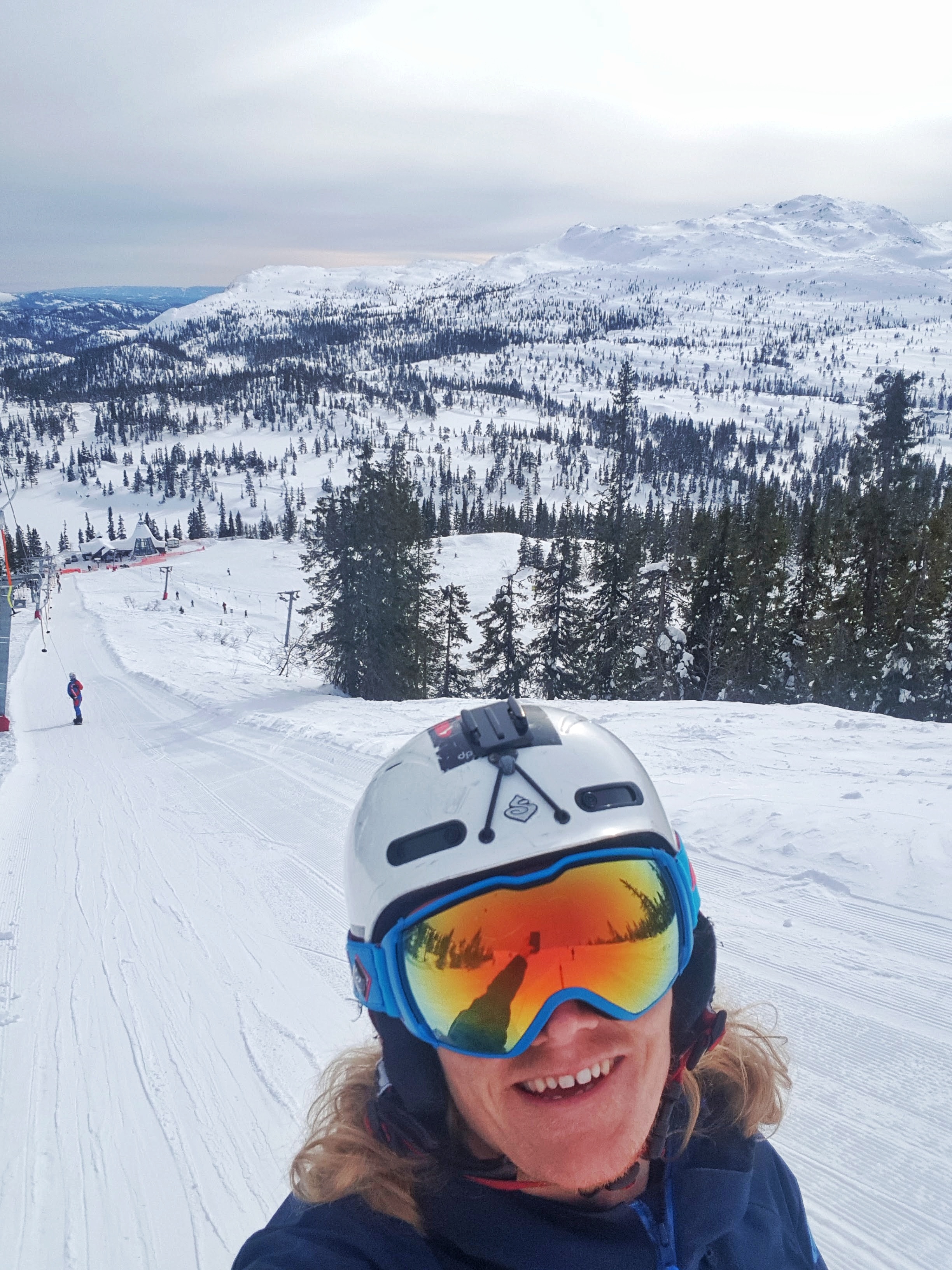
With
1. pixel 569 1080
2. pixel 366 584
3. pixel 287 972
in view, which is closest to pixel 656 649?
pixel 366 584

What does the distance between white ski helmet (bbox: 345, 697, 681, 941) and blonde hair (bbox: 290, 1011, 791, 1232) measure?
392 mm

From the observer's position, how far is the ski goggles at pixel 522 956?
5.79ft

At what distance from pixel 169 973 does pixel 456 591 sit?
31861 millimetres

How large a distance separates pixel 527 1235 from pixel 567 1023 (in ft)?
1.42

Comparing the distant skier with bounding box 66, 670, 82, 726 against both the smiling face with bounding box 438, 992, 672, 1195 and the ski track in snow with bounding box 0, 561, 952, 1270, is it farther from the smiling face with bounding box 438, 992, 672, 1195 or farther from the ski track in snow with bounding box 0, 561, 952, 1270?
the smiling face with bounding box 438, 992, 672, 1195

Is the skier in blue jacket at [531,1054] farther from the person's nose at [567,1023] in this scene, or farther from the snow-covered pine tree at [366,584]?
the snow-covered pine tree at [366,584]

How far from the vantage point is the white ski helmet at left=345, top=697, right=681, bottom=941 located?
6.05 feet

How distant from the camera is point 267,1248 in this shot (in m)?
1.54

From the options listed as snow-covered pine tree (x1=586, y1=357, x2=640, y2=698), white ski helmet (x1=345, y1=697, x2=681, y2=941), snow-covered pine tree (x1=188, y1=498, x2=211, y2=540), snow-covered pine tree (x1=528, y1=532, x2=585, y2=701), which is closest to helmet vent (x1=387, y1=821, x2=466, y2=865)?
white ski helmet (x1=345, y1=697, x2=681, y2=941)

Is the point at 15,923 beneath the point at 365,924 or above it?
beneath

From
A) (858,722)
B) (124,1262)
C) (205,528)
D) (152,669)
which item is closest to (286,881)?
(124,1262)

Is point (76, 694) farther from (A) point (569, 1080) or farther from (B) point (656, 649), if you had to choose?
(B) point (656, 649)

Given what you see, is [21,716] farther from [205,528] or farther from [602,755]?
[205,528]

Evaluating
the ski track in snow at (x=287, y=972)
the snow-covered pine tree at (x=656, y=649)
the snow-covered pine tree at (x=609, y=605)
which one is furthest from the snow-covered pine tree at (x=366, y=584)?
the ski track in snow at (x=287, y=972)
